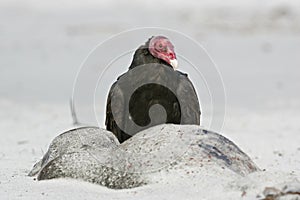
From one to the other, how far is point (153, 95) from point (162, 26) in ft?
41.7

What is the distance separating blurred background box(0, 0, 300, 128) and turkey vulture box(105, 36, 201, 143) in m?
4.86

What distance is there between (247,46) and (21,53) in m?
4.77

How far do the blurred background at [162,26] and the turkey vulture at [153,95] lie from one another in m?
4.86

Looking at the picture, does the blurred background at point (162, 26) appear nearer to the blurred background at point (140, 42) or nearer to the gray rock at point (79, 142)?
the blurred background at point (140, 42)

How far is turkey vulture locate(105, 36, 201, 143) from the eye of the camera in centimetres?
532

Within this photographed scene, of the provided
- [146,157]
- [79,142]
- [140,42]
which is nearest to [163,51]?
[79,142]

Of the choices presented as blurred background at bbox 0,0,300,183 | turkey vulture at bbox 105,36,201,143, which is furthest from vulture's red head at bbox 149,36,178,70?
blurred background at bbox 0,0,300,183

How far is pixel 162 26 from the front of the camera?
58.8ft

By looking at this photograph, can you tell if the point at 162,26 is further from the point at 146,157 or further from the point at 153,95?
the point at 146,157

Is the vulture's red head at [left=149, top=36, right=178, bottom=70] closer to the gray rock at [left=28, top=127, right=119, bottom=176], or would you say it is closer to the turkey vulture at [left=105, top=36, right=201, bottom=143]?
the turkey vulture at [left=105, top=36, right=201, bottom=143]

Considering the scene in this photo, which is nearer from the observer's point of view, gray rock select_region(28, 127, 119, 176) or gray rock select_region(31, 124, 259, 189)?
gray rock select_region(31, 124, 259, 189)

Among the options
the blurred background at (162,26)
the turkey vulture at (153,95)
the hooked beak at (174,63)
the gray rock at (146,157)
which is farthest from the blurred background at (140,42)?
the hooked beak at (174,63)

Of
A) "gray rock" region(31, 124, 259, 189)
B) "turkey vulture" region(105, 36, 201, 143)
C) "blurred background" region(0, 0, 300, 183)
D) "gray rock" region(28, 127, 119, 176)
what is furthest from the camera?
"blurred background" region(0, 0, 300, 183)

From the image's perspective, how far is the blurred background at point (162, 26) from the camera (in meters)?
12.0
